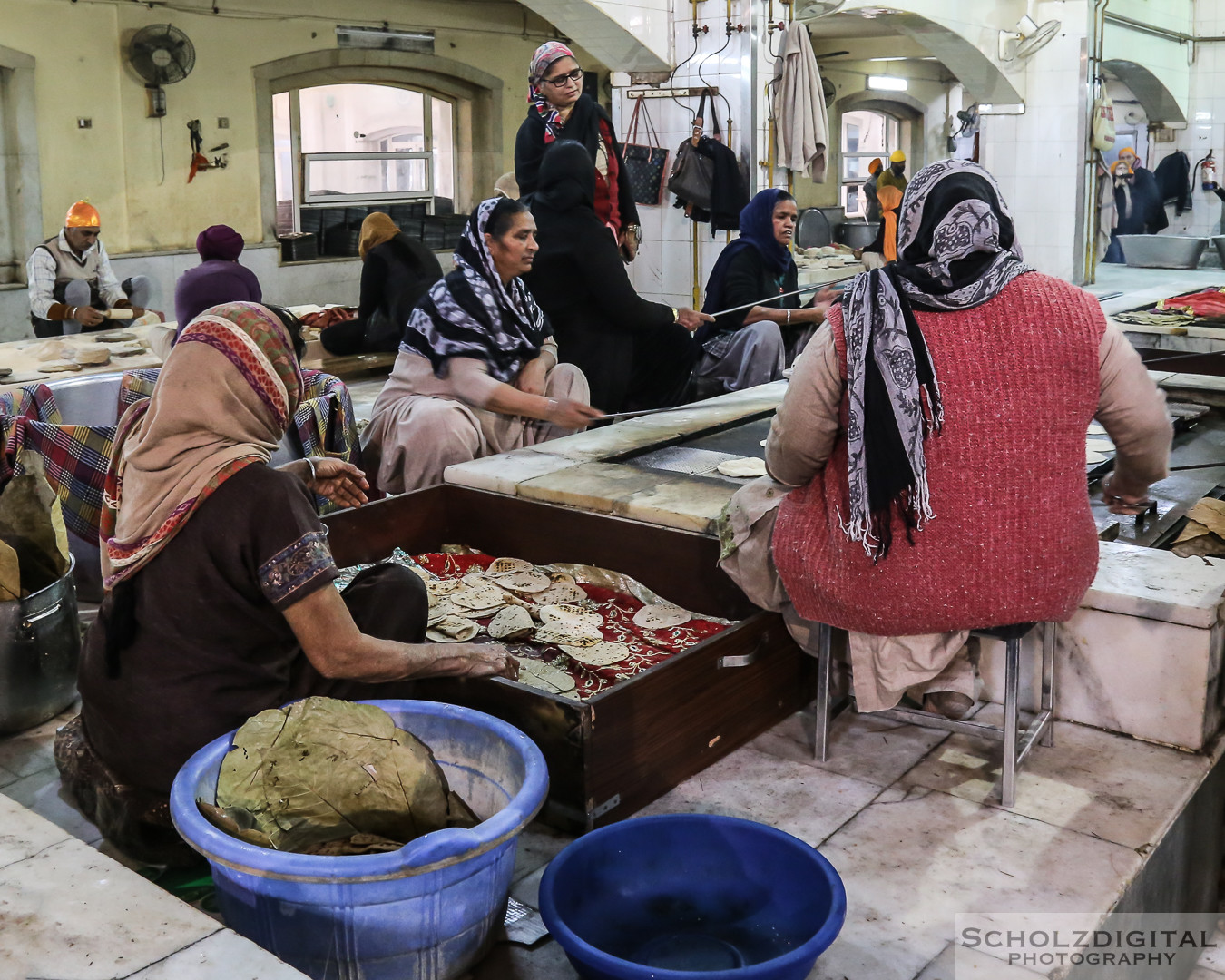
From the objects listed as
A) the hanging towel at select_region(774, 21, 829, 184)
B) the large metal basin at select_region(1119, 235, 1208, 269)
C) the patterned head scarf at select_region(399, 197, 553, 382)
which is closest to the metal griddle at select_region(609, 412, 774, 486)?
the patterned head scarf at select_region(399, 197, 553, 382)

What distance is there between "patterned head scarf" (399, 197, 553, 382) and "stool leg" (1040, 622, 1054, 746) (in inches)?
88.0

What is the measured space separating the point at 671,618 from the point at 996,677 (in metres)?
0.82

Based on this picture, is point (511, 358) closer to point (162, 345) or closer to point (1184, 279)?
point (162, 345)

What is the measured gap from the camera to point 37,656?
2.95 meters

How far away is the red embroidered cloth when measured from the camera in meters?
2.88

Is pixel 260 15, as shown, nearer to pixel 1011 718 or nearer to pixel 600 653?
pixel 600 653

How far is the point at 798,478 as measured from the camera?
8.46 ft

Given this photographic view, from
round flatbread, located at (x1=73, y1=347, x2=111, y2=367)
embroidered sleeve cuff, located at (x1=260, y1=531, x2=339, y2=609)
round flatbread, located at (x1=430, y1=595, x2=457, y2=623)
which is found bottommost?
round flatbread, located at (x1=430, y1=595, x2=457, y2=623)

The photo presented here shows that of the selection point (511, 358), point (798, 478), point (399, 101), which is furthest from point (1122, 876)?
point (399, 101)

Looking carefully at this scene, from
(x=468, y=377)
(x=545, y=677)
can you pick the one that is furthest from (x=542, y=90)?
(x=545, y=677)

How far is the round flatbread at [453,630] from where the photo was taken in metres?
3.02

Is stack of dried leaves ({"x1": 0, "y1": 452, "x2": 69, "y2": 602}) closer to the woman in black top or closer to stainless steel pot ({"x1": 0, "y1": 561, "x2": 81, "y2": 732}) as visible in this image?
stainless steel pot ({"x1": 0, "y1": 561, "x2": 81, "y2": 732})

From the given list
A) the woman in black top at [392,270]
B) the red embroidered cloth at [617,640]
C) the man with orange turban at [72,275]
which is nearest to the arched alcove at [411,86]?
the man with orange turban at [72,275]

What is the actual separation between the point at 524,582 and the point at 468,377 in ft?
3.83
